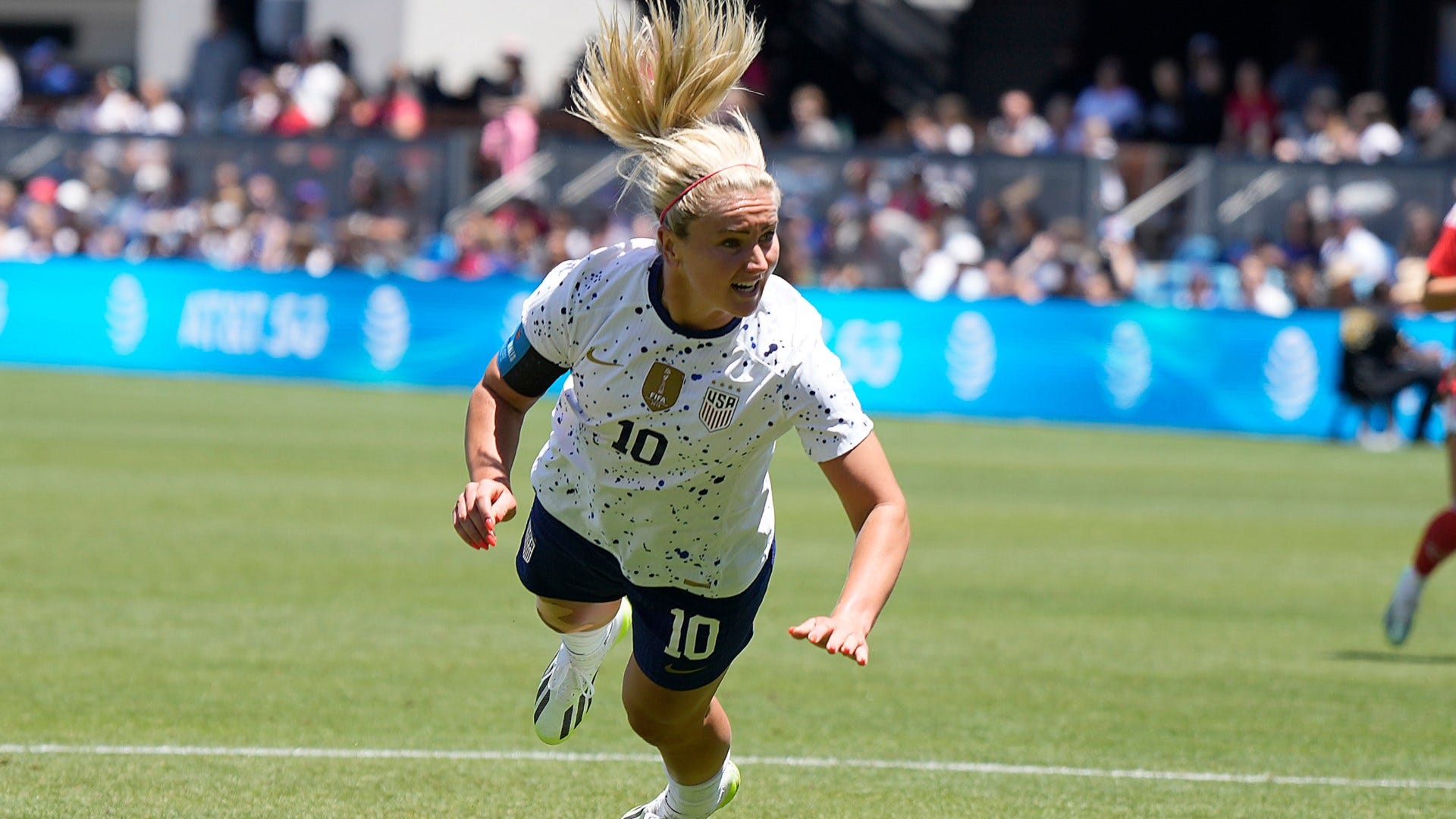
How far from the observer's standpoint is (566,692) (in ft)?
19.1

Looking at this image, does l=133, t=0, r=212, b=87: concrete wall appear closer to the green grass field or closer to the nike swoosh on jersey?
the green grass field

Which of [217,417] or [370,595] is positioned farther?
[217,417]

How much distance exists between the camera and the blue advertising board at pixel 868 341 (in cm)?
2053

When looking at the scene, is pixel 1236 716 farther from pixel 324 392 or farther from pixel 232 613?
pixel 324 392

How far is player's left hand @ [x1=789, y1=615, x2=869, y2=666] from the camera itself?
404 centimetres

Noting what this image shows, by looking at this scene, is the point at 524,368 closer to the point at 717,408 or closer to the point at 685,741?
the point at 717,408

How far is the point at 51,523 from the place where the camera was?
37.8 ft

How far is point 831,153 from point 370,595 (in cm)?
1397

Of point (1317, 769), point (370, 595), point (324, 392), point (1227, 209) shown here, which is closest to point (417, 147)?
point (324, 392)

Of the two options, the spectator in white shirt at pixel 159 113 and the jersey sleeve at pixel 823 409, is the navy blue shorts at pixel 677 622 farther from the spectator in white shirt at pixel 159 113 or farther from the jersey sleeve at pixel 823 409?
the spectator in white shirt at pixel 159 113

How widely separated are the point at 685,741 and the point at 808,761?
145 centimetres

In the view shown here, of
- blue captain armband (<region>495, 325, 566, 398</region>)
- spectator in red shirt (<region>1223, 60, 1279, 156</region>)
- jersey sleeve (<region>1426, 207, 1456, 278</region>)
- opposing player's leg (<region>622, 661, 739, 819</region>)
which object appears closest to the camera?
blue captain armband (<region>495, 325, 566, 398</region>)

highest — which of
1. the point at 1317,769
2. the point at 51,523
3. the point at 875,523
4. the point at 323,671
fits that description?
the point at 875,523

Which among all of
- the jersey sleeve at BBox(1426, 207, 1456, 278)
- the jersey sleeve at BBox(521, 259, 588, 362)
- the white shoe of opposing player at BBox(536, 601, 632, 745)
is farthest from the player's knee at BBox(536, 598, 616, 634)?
the jersey sleeve at BBox(1426, 207, 1456, 278)
